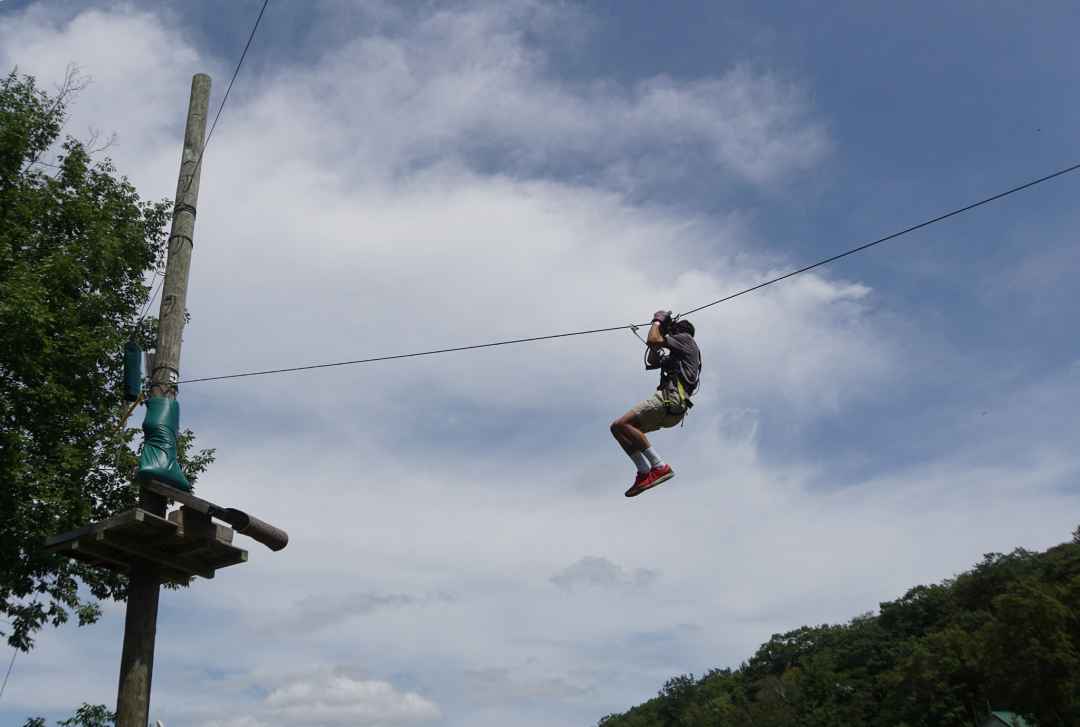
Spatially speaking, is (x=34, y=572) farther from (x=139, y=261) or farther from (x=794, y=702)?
(x=794, y=702)

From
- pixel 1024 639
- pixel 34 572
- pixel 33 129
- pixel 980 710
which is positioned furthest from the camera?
pixel 980 710

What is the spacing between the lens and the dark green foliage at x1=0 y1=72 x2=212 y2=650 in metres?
12.5

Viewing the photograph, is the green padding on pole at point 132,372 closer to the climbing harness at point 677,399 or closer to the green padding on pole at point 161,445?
the green padding on pole at point 161,445

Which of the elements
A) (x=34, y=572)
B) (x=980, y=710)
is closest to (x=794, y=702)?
(x=980, y=710)

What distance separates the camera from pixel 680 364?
9133 mm

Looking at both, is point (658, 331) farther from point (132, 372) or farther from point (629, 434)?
point (132, 372)

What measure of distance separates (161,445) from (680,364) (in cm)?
488

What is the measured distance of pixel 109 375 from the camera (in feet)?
45.8

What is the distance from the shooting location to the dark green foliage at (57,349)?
12461mm

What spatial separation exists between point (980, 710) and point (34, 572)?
242 ft

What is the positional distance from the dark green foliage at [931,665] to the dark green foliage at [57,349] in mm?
47016

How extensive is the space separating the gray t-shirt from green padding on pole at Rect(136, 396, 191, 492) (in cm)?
457

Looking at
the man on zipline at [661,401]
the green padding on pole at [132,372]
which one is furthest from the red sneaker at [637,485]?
the green padding on pole at [132,372]

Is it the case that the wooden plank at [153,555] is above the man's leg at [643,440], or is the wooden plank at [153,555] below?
below
